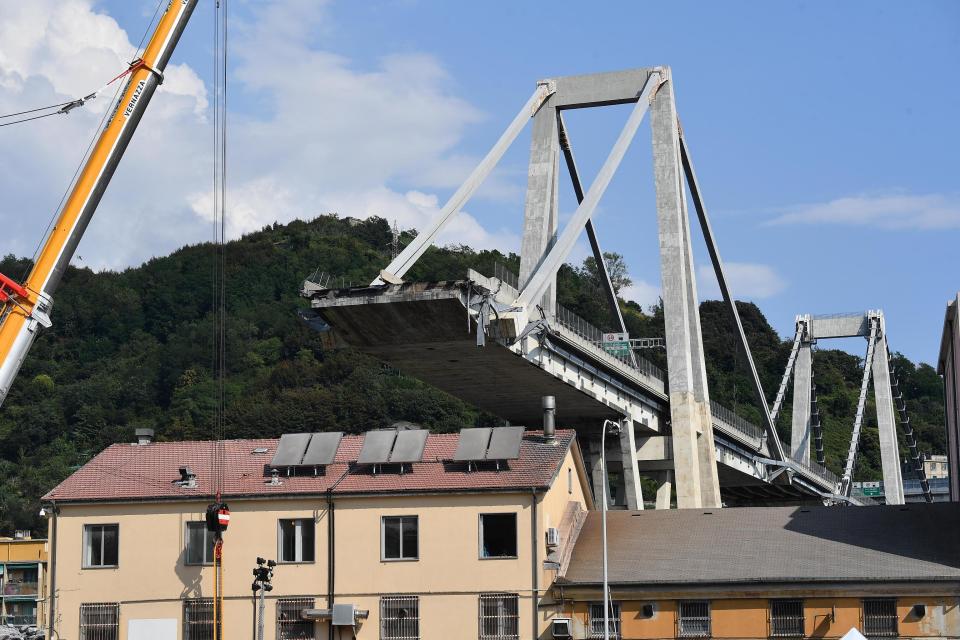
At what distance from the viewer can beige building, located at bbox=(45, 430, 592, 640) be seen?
4497 centimetres

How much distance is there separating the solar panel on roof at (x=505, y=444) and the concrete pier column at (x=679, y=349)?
34.6 meters

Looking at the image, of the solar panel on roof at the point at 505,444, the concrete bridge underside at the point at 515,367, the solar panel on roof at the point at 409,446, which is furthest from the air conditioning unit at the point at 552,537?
the concrete bridge underside at the point at 515,367

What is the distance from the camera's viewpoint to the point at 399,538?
1810 inches

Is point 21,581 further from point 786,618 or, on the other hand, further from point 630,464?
point 786,618

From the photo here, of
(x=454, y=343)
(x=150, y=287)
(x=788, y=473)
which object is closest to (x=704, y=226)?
(x=788, y=473)

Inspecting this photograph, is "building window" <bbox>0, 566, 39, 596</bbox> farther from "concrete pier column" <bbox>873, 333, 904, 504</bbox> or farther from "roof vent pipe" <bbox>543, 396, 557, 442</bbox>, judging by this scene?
"concrete pier column" <bbox>873, 333, 904, 504</bbox>

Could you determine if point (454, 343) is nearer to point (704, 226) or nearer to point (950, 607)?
point (950, 607)

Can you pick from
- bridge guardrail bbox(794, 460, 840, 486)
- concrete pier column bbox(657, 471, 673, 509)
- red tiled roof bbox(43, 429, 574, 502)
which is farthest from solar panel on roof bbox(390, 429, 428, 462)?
bridge guardrail bbox(794, 460, 840, 486)

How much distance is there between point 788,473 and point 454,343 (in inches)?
2174

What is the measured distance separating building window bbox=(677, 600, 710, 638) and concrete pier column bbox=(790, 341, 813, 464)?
3742 inches

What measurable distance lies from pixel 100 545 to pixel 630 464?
4091cm

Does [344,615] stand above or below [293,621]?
above

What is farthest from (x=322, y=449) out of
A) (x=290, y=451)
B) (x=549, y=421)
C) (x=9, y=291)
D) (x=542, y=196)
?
(x=542, y=196)

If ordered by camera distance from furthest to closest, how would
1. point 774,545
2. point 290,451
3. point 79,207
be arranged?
1. point 290,451
2. point 774,545
3. point 79,207
